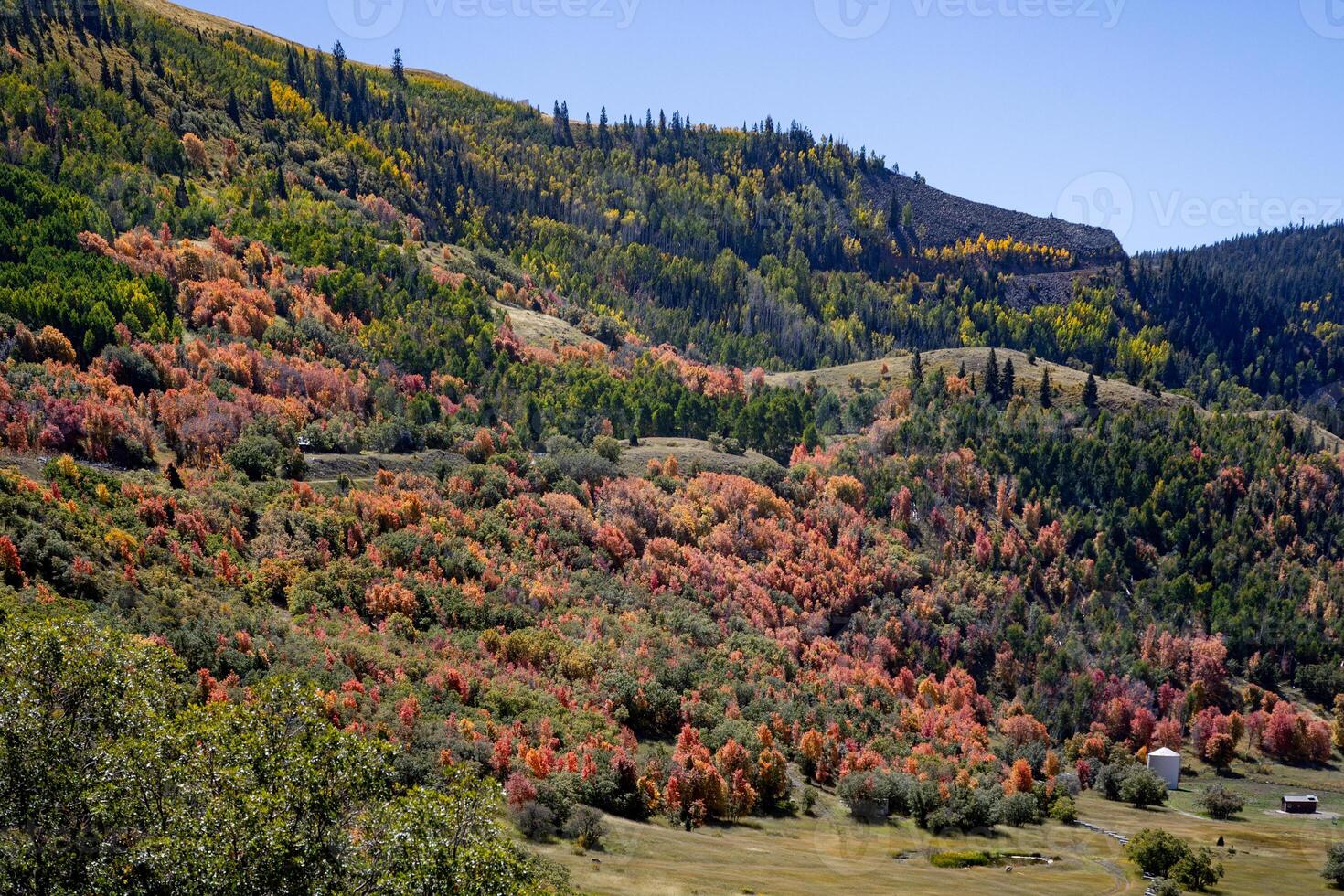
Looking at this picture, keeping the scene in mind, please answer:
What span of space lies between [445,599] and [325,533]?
1084 centimetres

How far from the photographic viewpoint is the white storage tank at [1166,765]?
297ft

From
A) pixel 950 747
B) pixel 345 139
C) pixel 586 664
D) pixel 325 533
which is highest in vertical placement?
pixel 345 139

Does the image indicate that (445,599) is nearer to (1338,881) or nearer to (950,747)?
(950,747)

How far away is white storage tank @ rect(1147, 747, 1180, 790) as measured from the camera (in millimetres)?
90500

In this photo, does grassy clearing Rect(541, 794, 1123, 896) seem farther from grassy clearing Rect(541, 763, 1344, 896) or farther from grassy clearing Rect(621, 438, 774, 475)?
grassy clearing Rect(621, 438, 774, 475)

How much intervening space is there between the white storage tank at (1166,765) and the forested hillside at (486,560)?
342 cm

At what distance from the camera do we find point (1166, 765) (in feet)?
298

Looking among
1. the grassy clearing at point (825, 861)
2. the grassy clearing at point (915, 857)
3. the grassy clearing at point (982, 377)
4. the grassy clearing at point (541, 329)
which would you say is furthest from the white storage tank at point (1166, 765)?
the grassy clearing at point (541, 329)

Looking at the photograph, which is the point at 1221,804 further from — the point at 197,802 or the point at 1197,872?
the point at 197,802

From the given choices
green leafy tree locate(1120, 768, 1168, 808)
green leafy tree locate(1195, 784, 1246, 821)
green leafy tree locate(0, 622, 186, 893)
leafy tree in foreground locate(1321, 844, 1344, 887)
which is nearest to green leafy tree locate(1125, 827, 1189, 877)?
leafy tree in foreground locate(1321, 844, 1344, 887)

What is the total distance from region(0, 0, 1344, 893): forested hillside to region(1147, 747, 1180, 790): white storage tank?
135 inches

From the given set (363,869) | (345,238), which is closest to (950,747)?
(363,869)

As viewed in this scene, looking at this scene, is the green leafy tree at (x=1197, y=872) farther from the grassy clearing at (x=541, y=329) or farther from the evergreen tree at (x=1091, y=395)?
the grassy clearing at (x=541, y=329)

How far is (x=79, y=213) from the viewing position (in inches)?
4734
